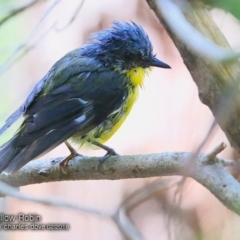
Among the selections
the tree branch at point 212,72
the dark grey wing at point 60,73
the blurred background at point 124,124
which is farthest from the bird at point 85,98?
the blurred background at point 124,124

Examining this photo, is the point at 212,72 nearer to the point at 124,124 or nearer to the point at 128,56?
the point at 128,56

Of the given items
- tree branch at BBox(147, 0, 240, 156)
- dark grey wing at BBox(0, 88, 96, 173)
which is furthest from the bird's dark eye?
tree branch at BBox(147, 0, 240, 156)

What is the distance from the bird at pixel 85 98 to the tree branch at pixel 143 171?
7 cm

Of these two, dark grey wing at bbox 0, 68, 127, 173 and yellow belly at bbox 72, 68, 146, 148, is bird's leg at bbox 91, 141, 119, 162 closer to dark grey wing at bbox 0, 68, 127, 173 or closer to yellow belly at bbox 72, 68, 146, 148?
yellow belly at bbox 72, 68, 146, 148

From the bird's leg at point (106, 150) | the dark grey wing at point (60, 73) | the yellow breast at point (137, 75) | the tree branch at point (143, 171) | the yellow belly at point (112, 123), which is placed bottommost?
the tree branch at point (143, 171)

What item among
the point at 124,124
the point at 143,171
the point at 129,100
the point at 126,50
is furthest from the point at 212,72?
the point at 124,124

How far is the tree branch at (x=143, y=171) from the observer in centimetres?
161

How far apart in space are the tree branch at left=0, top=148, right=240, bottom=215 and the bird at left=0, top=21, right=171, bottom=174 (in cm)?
7

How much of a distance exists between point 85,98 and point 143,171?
0.60m

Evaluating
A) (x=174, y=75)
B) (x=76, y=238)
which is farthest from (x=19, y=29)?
(x=76, y=238)

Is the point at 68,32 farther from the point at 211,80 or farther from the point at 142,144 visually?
the point at 211,80

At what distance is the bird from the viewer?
2.16 metres

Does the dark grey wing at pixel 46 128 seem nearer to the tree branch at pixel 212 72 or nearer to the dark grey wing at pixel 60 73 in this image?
the dark grey wing at pixel 60 73

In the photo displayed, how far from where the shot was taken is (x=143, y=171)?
6.48 feet
